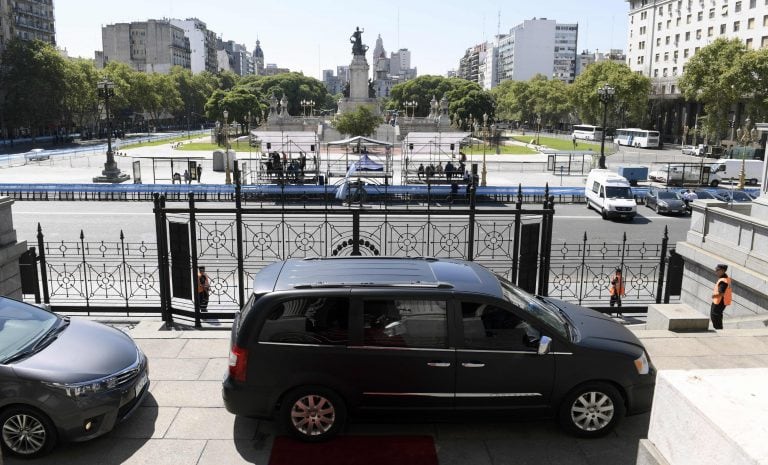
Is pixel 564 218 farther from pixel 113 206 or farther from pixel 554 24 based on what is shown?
pixel 554 24

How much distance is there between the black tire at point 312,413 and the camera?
5.83 m

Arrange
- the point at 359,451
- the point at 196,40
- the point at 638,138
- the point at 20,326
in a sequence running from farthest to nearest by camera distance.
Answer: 1. the point at 196,40
2. the point at 638,138
3. the point at 20,326
4. the point at 359,451

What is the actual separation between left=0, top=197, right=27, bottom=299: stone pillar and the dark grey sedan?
14.8ft

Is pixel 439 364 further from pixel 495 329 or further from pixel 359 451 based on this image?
pixel 359 451

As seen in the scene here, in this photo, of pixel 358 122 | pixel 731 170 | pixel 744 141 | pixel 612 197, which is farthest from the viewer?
pixel 358 122

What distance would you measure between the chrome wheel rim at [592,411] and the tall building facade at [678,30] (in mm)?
63493

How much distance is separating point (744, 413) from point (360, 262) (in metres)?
4.67

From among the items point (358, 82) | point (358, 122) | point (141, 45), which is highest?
point (141, 45)

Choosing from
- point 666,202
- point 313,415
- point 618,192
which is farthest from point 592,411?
point 666,202

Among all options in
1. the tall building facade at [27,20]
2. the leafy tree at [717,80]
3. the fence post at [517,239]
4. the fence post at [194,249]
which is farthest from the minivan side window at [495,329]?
the tall building facade at [27,20]

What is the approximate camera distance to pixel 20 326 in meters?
6.38

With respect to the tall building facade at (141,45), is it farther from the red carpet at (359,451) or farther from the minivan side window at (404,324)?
the red carpet at (359,451)

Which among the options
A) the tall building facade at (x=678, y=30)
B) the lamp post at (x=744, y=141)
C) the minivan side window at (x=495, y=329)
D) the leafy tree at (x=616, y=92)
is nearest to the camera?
the minivan side window at (x=495, y=329)

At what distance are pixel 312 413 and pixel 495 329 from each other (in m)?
2.04
